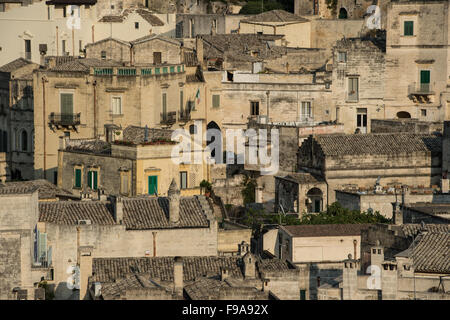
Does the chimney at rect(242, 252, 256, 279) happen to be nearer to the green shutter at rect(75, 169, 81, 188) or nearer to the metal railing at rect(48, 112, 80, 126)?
the green shutter at rect(75, 169, 81, 188)

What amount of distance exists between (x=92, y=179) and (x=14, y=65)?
1939 centimetres

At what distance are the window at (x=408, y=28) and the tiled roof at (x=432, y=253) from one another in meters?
29.6

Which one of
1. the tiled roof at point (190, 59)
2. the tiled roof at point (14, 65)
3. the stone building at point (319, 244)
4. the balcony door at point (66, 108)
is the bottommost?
the stone building at point (319, 244)

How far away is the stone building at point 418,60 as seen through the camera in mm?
80375

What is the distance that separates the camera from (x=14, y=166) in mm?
79688

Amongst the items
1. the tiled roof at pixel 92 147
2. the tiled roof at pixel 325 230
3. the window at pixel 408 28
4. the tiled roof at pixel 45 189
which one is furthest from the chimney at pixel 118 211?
the window at pixel 408 28

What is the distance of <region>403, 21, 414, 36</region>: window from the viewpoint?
8050 cm

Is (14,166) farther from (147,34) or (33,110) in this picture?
(147,34)

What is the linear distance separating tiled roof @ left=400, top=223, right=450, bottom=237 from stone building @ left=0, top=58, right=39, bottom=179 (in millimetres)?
26812

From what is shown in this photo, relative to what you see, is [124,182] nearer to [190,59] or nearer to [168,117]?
[168,117]

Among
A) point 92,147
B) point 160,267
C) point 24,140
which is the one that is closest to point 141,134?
point 92,147

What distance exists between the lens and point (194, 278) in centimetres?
4962

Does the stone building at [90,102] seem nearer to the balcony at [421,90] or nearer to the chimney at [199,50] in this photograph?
the chimney at [199,50]
